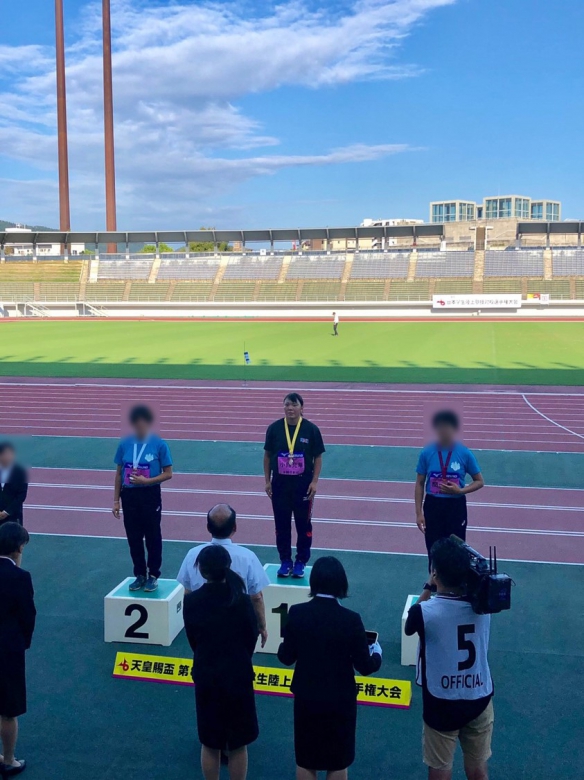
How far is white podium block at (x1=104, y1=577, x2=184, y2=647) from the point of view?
6.05m

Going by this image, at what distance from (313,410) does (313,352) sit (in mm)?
13358

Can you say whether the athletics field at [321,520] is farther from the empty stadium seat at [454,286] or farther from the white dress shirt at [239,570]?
the empty stadium seat at [454,286]

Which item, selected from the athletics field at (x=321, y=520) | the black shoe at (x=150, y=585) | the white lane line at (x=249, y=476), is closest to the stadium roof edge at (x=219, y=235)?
the athletics field at (x=321, y=520)

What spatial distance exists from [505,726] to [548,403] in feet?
47.3

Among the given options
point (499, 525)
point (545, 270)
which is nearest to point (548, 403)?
point (499, 525)

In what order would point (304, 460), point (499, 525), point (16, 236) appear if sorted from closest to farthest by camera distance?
1. point (304, 460)
2. point (499, 525)
3. point (16, 236)

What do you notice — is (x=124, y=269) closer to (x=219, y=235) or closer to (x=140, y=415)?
(x=219, y=235)

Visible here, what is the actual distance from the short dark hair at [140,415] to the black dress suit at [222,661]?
2.70 meters

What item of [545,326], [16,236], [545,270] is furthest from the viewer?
[16,236]

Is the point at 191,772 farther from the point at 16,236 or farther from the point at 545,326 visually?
the point at 16,236

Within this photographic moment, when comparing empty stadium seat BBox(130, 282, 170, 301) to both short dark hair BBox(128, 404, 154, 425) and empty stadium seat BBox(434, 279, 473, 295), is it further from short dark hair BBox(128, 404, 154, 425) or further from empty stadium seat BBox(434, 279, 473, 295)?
A: short dark hair BBox(128, 404, 154, 425)

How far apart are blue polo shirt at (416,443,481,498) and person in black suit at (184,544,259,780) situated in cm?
267

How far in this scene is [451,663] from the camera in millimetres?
3650

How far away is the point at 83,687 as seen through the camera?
548cm
